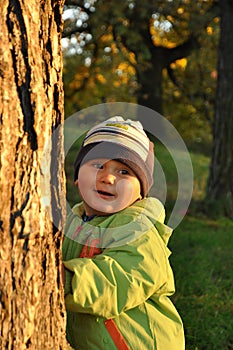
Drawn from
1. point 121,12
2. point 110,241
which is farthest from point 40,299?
point 121,12

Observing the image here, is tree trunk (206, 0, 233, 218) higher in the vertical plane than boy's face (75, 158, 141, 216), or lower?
higher

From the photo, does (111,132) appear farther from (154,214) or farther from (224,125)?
(224,125)

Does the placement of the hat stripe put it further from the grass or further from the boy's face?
the grass

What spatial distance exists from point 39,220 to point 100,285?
406 millimetres

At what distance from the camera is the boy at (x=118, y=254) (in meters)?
2.35

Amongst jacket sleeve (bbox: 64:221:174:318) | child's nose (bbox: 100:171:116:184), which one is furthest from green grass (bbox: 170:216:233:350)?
child's nose (bbox: 100:171:116:184)

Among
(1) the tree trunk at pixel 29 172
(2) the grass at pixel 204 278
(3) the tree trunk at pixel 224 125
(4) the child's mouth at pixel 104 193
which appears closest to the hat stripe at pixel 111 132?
(4) the child's mouth at pixel 104 193

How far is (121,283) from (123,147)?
0.63 meters

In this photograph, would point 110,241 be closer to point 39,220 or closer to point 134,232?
point 134,232

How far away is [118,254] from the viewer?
245cm

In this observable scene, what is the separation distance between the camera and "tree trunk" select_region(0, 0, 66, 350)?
6.47 feet

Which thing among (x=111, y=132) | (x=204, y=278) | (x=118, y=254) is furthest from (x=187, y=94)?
(x=118, y=254)

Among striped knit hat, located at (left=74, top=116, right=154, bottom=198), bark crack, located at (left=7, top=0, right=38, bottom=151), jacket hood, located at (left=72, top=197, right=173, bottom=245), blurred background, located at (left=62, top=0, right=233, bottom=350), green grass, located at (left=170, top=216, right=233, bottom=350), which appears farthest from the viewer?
blurred background, located at (left=62, top=0, right=233, bottom=350)

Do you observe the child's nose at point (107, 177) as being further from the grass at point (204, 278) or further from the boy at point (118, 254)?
the grass at point (204, 278)
